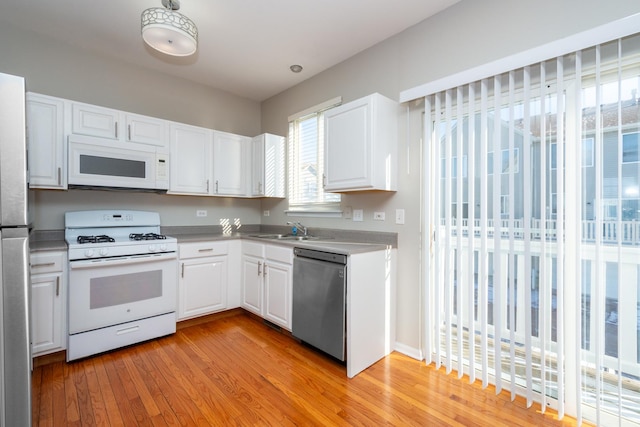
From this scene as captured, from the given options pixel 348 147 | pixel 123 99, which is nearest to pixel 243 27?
pixel 348 147

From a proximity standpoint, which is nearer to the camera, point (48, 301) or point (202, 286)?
point (48, 301)

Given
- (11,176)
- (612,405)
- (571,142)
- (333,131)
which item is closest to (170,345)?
(11,176)

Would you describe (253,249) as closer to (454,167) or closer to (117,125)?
(117,125)

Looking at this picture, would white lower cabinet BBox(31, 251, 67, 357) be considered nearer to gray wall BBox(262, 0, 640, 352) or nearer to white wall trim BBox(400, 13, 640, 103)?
gray wall BBox(262, 0, 640, 352)

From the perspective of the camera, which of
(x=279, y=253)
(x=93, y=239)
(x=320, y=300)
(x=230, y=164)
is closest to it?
(x=320, y=300)

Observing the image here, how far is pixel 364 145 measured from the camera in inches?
95.2

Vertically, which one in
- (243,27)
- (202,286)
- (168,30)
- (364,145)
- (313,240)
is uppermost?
(243,27)

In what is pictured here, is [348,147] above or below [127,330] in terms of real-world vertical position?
above

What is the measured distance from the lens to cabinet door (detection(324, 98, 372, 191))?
241cm

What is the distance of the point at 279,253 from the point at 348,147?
1.18m

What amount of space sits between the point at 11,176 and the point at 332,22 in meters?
2.39

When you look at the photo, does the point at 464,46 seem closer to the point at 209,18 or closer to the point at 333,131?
the point at 333,131

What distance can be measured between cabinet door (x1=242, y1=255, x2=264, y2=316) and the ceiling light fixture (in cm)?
198

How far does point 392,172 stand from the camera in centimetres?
252
